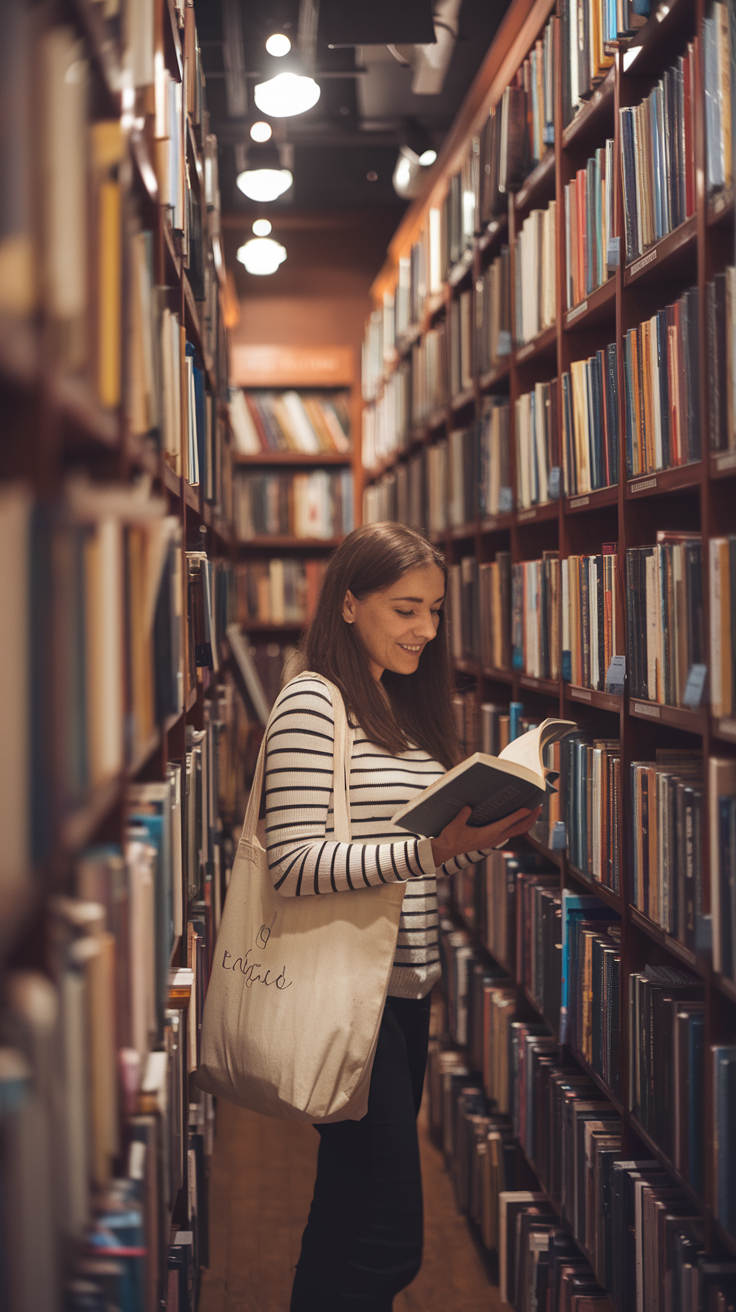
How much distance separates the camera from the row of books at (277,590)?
6.03m

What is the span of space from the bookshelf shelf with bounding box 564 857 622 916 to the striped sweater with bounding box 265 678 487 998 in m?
0.37

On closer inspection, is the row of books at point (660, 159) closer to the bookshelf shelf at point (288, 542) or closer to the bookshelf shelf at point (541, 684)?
the bookshelf shelf at point (541, 684)

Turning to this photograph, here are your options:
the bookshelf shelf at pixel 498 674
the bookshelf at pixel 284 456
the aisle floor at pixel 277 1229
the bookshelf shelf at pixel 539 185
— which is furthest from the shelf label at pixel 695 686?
the bookshelf at pixel 284 456

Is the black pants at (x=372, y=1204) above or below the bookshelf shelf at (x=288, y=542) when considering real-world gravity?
below

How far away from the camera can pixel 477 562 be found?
130 inches

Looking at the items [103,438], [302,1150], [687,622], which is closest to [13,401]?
[103,438]

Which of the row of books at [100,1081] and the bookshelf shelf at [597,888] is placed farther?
the bookshelf shelf at [597,888]

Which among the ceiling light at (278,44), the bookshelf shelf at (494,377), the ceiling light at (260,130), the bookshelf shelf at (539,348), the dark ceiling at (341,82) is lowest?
the bookshelf shelf at (539,348)

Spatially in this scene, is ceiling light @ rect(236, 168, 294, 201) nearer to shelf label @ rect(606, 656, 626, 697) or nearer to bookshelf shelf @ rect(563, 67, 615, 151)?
bookshelf shelf @ rect(563, 67, 615, 151)

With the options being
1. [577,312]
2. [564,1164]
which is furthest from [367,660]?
[564,1164]

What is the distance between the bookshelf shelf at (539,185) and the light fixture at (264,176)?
199cm

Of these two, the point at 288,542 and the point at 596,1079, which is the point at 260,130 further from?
the point at 596,1079

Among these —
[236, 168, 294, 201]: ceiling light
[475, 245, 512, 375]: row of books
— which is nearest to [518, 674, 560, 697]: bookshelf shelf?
[475, 245, 512, 375]: row of books

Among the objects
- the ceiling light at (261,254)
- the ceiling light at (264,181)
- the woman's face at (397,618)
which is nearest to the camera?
the woman's face at (397,618)
